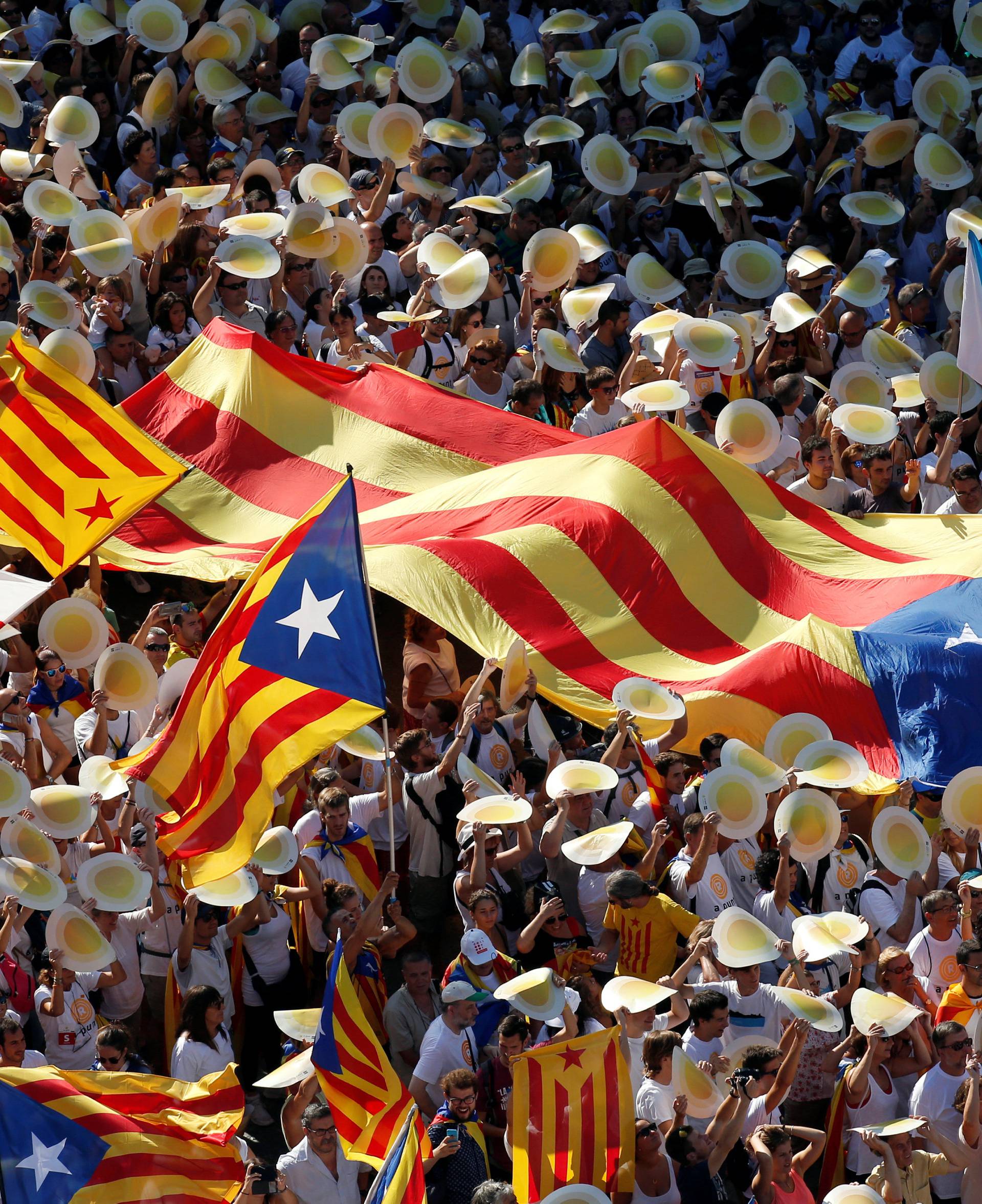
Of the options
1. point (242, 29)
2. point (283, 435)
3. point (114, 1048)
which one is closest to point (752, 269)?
point (283, 435)

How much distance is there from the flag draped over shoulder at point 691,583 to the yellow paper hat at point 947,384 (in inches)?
40.3

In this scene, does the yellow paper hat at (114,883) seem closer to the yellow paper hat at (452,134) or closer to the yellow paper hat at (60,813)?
the yellow paper hat at (60,813)

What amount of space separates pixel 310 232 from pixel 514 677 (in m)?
4.02

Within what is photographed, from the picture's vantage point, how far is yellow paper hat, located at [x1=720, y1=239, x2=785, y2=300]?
48.0ft

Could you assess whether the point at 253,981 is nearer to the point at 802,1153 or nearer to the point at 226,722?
the point at 226,722

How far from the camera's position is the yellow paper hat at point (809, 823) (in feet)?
32.1

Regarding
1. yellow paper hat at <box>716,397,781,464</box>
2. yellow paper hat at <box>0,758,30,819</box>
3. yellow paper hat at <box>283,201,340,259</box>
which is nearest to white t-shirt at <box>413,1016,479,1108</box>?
yellow paper hat at <box>0,758,30,819</box>

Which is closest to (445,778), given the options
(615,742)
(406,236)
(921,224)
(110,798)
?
(615,742)

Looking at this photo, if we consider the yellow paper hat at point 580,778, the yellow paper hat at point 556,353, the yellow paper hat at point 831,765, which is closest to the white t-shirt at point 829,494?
the yellow paper hat at point 556,353

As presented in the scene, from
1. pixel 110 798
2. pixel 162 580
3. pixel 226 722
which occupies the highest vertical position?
pixel 226 722

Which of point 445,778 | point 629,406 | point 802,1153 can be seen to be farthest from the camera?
point 629,406

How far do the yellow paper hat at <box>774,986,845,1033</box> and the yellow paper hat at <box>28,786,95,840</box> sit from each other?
295cm

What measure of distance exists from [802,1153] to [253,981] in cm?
244

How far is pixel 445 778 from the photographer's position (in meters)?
10.4
